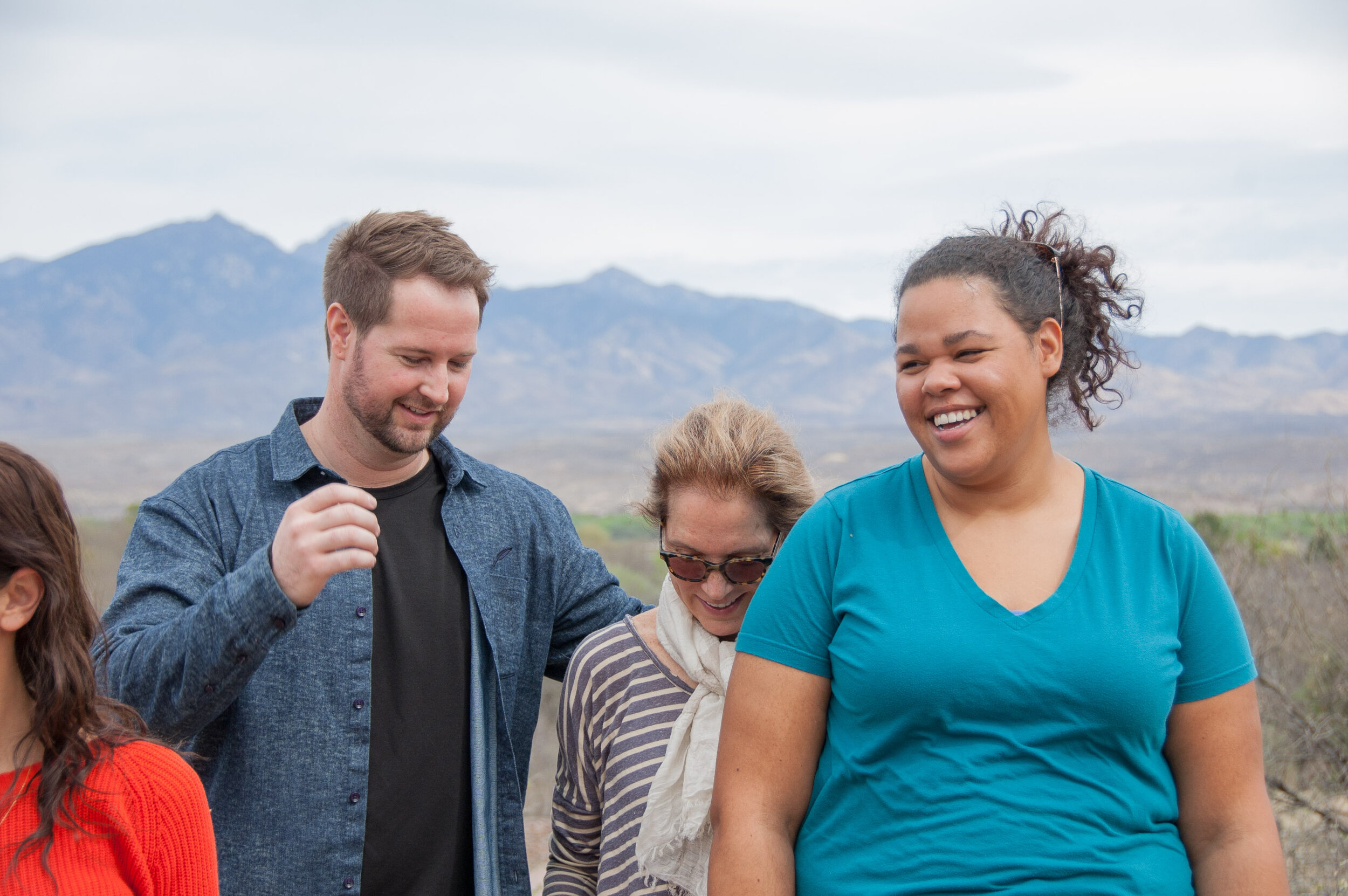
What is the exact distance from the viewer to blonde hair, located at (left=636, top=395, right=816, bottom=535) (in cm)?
274

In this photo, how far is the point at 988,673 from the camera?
1.97 metres

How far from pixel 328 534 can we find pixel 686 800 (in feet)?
3.26

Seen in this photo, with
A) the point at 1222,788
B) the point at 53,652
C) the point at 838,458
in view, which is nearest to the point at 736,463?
the point at 1222,788

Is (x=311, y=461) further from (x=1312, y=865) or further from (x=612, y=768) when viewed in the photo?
(x=1312, y=865)

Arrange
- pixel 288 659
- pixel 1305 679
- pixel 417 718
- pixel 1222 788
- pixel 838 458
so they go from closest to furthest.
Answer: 1. pixel 1222 788
2. pixel 288 659
3. pixel 417 718
4. pixel 1305 679
5. pixel 838 458

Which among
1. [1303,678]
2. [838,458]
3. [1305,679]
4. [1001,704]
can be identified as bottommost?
[1303,678]

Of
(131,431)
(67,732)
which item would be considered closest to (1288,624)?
(67,732)

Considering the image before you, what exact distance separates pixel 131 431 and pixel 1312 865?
13623 cm

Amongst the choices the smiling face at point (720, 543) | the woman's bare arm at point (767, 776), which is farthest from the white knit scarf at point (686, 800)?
the woman's bare arm at point (767, 776)

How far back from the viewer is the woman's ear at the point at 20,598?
1.92 meters

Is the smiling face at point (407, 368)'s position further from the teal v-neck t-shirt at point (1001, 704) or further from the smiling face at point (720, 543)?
the teal v-neck t-shirt at point (1001, 704)

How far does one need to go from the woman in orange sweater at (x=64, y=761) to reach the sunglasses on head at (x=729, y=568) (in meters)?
1.18

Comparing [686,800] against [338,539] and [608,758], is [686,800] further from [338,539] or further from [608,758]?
[338,539]

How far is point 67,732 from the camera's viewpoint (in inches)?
77.4
